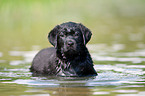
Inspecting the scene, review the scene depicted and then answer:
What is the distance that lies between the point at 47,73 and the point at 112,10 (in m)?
20.4

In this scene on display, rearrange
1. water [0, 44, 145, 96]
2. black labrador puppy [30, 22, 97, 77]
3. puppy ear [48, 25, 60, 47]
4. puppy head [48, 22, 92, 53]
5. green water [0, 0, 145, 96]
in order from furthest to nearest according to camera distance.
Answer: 1. puppy ear [48, 25, 60, 47]
2. black labrador puppy [30, 22, 97, 77]
3. puppy head [48, 22, 92, 53]
4. green water [0, 0, 145, 96]
5. water [0, 44, 145, 96]

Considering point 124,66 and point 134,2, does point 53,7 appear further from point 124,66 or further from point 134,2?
point 124,66

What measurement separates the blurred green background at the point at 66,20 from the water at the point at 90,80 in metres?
3.73

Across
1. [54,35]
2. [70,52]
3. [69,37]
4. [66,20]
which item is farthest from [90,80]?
[66,20]

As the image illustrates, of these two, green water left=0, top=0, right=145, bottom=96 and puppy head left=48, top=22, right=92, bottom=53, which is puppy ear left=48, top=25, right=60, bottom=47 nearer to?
puppy head left=48, top=22, right=92, bottom=53

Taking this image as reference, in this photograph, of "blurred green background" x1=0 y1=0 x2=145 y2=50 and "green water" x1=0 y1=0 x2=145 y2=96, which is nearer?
"green water" x1=0 y1=0 x2=145 y2=96

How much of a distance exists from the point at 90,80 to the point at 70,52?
2.93ft

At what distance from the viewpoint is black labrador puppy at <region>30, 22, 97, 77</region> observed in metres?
10.3

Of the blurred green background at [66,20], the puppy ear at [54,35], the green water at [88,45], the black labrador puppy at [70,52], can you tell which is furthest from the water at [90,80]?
the blurred green background at [66,20]

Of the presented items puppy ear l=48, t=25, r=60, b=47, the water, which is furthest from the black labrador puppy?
the water

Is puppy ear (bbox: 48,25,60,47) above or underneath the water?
above

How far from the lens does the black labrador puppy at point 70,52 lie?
10.3 meters

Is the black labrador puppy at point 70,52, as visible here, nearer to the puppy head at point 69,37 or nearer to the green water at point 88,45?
the puppy head at point 69,37

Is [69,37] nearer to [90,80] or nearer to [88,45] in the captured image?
[90,80]
